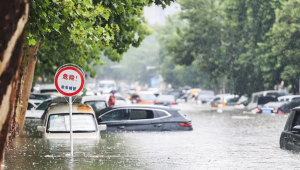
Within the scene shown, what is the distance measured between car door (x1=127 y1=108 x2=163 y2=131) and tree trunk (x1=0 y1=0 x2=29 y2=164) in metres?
16.1

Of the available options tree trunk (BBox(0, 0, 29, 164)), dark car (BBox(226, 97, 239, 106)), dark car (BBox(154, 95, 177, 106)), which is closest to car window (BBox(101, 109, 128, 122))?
tree trunk (BBox(0, 0, 29, 164))

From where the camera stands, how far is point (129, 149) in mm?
16344

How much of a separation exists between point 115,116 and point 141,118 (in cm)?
94

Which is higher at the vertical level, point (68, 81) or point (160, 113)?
point (68, 81)

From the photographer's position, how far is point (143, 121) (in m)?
22.4

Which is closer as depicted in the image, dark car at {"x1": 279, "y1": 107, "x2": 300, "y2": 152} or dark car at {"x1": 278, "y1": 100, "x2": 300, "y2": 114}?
dark car at {"x1": 279, "y1": 107, "x2": 300, "y2": 152}

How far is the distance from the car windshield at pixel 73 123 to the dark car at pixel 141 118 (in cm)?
556

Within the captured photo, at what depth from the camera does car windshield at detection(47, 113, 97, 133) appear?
16.2 m

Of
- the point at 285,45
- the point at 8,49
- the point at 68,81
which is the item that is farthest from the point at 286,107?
the point at 8,49

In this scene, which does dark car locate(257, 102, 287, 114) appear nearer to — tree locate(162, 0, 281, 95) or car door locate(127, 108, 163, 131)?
tree locate(162, 0, 281, 95)

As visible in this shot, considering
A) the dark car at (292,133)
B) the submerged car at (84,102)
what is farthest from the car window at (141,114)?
the dark car at (292,133)

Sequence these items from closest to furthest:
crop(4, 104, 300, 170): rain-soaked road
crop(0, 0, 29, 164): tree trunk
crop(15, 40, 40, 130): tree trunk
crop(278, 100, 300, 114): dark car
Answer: crop(0, 0, 29, 164): tree trunk, crop(4, 104, 300, 170): rain-soaked road, crop(15, 40, 40, 130): tree trunk, crop(278, 100, 300, 114): dark car

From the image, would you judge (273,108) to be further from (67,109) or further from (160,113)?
(67,109)

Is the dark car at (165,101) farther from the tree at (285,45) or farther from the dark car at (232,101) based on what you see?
the dark car at (232,101)
